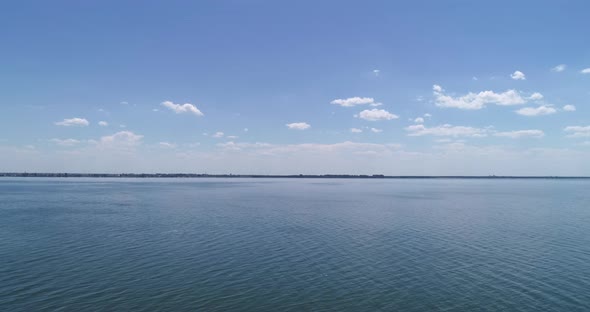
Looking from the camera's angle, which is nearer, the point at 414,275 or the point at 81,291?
the point at 81,291

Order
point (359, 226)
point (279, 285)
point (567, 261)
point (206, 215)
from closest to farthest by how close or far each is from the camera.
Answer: point (279, 285), point (567, 261), point (359, 226), point (206, 215)

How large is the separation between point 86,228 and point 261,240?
3010 cm

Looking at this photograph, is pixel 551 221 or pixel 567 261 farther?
pixel 551 221

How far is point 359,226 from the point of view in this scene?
5897cm

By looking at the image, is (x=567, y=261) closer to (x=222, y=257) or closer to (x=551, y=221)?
(x=551, y=221)

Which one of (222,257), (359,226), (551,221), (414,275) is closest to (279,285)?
(222,257)

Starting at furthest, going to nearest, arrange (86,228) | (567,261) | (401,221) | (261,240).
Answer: (401,221), (86,228), (261,240), (567,261)

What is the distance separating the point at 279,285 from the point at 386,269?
1165cm

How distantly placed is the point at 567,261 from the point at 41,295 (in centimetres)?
5175

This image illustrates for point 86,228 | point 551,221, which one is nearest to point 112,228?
point 86,228

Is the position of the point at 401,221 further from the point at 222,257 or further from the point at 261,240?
the point at 222,257

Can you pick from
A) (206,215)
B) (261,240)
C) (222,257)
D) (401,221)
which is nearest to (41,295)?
(222,257)

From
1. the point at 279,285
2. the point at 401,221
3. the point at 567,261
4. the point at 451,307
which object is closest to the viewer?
the point at 451,307

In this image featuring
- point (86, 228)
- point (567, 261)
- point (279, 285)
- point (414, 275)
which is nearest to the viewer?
point (279, 285)
